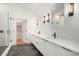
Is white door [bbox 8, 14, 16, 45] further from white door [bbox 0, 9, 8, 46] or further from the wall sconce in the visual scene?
the wall sconce

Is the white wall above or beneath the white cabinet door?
above

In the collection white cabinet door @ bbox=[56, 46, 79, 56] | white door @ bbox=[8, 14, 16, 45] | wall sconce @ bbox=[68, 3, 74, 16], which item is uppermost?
wall sconce @ bbox=[68, 3, 74, 16]

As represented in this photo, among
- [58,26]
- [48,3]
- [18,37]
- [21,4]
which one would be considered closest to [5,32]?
[18,37]

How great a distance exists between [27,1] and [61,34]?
990mm

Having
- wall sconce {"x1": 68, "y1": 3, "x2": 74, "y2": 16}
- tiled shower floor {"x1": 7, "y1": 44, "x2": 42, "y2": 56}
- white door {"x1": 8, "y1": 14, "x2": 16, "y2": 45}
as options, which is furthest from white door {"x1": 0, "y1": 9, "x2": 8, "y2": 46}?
wall sconce {"x1": 68, "y1": 3, "x2": 74, "y2": 16}

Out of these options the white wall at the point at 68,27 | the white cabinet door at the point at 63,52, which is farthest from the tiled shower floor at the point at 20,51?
the white wall at the point at 68,27

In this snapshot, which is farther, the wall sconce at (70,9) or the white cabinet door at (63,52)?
the wall sconce at (70,9)

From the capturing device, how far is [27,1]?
1829 millimetres

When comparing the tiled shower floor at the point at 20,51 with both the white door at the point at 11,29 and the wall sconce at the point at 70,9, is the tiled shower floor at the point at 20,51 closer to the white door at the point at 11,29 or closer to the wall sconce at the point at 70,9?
the white door at the point at 11,29

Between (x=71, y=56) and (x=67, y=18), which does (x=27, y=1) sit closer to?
(x=67, y=18)

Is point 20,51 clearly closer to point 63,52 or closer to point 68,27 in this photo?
point 63,52

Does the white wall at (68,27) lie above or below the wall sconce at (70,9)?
below

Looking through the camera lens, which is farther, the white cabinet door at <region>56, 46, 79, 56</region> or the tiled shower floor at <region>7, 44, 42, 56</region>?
the tiled shower floor at <region>7, 44, 42, 56</region>

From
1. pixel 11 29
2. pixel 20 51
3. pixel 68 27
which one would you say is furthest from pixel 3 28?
pixel 68 27
